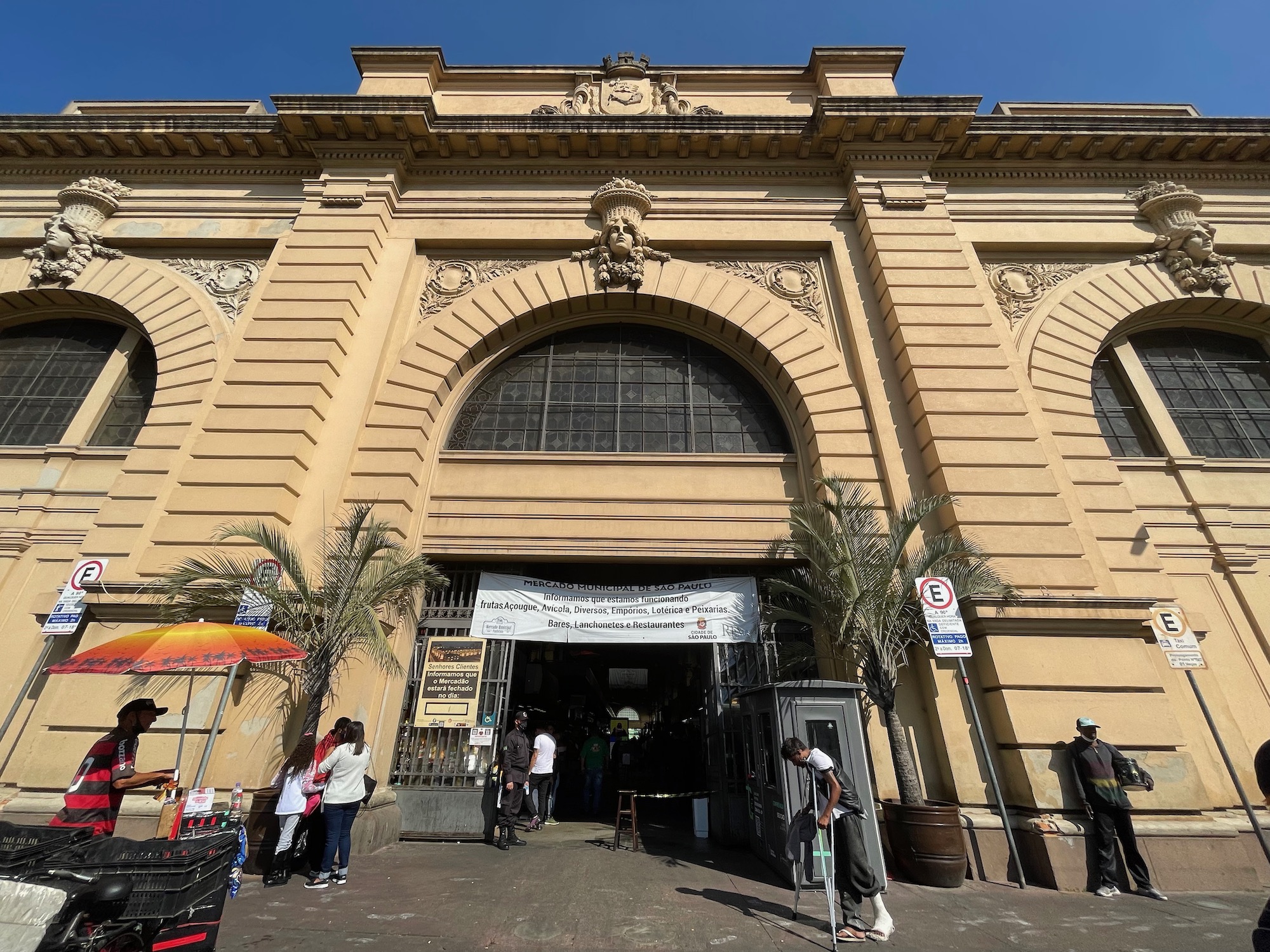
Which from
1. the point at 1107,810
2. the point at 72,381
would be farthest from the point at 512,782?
the point at 72,381

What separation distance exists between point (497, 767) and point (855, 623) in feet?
19.3

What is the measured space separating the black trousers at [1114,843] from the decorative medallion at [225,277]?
16005mm

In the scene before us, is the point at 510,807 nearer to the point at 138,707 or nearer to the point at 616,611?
the point at 616,611

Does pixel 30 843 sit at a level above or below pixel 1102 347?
below

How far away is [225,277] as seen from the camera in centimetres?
1221

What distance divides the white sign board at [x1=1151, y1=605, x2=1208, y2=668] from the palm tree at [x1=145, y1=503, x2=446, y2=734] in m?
10.2

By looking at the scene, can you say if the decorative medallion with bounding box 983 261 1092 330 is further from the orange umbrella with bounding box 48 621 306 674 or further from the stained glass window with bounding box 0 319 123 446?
the stained glass window with bounding box 0 319 123 446

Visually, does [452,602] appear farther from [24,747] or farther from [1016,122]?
[1016,122]

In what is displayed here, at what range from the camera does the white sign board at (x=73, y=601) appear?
7.99m

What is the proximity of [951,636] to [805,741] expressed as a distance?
228 centimetres

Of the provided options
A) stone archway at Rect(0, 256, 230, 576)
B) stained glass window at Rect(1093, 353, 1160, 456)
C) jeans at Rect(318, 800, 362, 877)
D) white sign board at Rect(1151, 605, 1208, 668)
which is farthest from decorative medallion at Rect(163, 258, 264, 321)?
A: stained glass window at Rect(1093, 353, 1160, 456)

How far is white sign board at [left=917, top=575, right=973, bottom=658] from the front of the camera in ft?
23.7

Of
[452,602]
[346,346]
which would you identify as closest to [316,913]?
[452,602]

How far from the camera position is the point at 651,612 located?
9.93 metres
